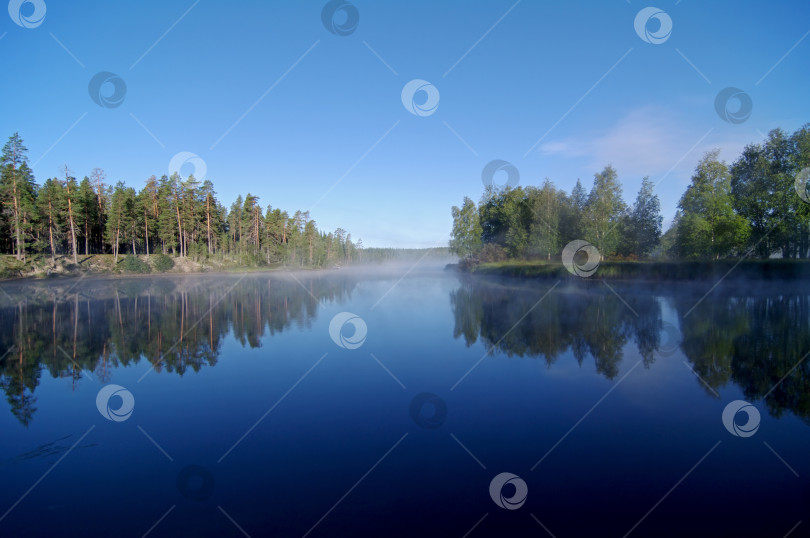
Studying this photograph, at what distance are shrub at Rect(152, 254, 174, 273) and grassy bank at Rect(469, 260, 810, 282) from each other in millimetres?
58517

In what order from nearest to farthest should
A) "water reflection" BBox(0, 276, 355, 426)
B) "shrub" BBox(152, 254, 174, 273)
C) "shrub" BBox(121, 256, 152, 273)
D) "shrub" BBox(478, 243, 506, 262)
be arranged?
"water reflection" BBox(0, 276, 355, 426), "shrub" BBox(121, 256, 152, 273), "shrub" BBox(152, 254, 174, 273), "shrub" BBox(478, 243, 506, 262)

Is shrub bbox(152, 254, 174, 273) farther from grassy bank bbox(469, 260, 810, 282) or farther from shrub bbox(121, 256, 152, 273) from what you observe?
grassy bank bbox(469, 260, 810, 282)

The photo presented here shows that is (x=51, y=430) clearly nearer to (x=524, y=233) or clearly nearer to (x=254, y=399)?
(x=254, y=399)

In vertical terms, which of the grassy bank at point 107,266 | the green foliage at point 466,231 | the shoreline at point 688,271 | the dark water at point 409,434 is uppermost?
the green foliage at point 466,231

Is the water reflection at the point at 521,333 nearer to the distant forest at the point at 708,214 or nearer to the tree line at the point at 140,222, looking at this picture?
the distant forest at the point at 708,214

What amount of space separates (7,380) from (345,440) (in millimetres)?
10480

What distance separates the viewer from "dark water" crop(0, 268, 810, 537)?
17.4 feet

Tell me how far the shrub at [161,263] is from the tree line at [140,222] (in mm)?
4662

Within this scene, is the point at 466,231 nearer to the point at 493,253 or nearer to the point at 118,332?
the point at 493,253

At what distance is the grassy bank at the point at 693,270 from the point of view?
30.8 metres

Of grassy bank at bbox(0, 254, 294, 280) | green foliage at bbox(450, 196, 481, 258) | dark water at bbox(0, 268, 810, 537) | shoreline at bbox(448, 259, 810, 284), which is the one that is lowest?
dark water at bbox(0, 268, 810, 537)

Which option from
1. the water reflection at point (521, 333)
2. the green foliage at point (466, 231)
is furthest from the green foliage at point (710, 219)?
the green foliage at point (466, 231)

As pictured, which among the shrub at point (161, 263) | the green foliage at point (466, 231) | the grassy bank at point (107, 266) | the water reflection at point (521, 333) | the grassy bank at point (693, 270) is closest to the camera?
the water reflection at point (521, 333)

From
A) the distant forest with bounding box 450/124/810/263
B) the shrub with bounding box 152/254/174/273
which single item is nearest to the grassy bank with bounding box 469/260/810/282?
the distant forest with bounding box 450/124/810/263
